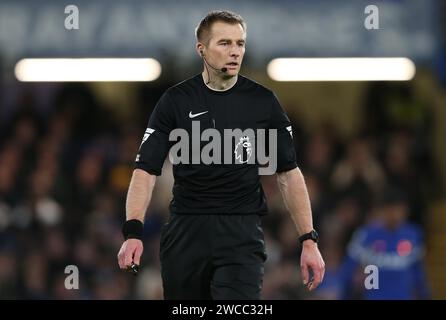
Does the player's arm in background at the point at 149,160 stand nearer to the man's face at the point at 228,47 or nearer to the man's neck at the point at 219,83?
the man's neck at the point at 219,83

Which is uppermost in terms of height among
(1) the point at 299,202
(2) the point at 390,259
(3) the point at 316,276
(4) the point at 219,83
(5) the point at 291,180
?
(4) the point at 219,83

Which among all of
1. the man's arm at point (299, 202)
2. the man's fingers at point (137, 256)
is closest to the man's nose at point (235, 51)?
the man's arm at point (299, 202)

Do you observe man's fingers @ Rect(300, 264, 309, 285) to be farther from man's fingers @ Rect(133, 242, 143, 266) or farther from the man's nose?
the man's nose

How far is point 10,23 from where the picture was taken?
13.5 m

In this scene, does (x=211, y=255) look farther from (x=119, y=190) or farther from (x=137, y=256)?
(x=119, y=190)

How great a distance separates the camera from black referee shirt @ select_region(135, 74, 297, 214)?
633 cm

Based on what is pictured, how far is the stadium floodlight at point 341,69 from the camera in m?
13.3

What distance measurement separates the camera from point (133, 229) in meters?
6.30

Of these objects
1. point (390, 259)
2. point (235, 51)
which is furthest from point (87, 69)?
point (235, 51)

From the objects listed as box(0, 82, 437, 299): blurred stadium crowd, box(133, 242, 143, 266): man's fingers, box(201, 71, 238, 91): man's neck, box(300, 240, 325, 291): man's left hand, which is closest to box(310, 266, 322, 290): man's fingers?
box(300, 240, 325, 291): man's left hand

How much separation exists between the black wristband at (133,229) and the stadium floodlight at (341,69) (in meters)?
7.34

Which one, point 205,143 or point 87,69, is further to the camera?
point 87,69

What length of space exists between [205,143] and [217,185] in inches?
→ 9.4
